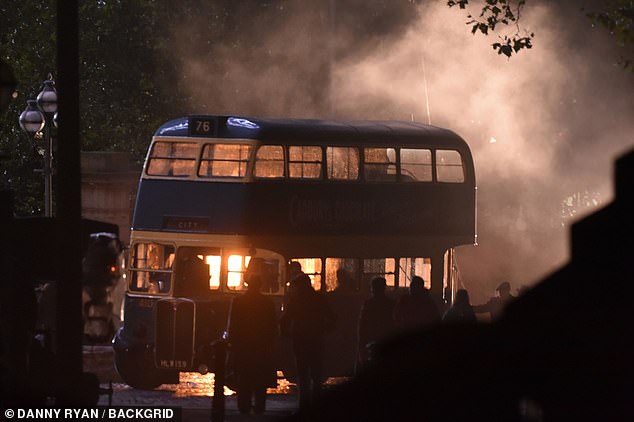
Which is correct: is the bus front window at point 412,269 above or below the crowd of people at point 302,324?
above

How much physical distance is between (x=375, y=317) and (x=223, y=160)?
5.21 meters

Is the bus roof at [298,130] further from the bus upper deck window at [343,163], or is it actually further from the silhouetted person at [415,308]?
the silhouetted person at [415,308]

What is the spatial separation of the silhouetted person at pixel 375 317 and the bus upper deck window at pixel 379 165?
18.6 ft

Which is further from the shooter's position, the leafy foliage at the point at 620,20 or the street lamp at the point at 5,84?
the leafy foliage at the point at 620,20

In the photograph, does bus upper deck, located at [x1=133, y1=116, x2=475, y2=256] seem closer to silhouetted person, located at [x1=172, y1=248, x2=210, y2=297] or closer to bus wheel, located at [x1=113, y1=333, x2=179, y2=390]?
silhouetted person, located at [x1=172, y1=248, x2=210, y2=297]

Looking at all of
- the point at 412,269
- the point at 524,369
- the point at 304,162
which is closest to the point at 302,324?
the point at 304,162

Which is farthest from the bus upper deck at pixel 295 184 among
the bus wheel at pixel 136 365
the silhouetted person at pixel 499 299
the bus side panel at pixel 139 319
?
the silhouetted person at pixel 499 299

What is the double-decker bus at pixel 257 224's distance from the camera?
22219 millimetres

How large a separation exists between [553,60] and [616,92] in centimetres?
216

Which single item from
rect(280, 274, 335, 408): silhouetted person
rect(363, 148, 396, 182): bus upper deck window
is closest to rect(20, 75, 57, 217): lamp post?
rect(363, 148, 396, 182): bus upper deck window

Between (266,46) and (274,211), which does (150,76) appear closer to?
(266,46)

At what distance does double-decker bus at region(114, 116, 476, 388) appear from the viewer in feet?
72.9

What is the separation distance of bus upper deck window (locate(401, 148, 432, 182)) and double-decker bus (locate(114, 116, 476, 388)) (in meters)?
0.02

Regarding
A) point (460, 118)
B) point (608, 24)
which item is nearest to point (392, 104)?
point (460, 118)
